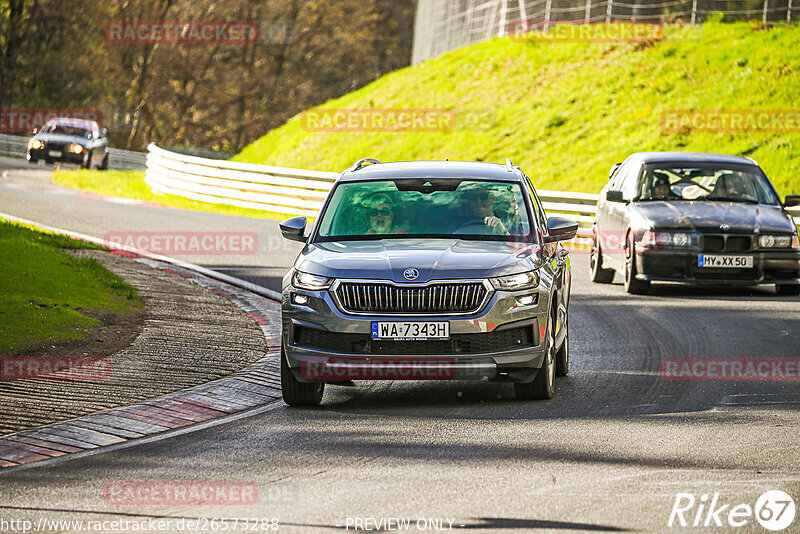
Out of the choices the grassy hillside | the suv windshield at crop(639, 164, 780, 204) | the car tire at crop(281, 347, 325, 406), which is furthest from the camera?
the grassy hillside

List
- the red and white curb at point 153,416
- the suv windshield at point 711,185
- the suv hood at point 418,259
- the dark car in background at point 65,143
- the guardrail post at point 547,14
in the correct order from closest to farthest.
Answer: the red and white curb at point 153,416 < the suv hood at point 418,259 < the suv windshield at point 711,185 < the dark car in background at point 65,143 < the guardrail post at point 547,14

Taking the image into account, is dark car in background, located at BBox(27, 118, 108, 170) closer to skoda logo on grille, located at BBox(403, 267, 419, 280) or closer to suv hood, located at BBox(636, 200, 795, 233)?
suv hood, located at BBox(636, 200, 795, 233)

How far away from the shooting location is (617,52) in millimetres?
41000

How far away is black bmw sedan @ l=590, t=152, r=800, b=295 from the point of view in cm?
1605

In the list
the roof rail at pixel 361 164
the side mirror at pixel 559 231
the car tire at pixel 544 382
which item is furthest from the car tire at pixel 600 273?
the car tire at pixel 544 382

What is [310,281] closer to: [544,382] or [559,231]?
[544,382]

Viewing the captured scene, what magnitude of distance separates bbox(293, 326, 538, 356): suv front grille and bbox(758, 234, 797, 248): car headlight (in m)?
7.79

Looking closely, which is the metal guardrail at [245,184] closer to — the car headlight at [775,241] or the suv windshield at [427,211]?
the car headlight at [775,241]

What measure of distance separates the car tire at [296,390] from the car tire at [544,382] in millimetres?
1463

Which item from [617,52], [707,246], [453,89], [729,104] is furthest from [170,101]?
[707,246]

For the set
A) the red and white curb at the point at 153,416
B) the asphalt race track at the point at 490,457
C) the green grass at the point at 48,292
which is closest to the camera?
the asphalt race track at the point at 490,457

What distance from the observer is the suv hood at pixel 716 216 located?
16094 mm

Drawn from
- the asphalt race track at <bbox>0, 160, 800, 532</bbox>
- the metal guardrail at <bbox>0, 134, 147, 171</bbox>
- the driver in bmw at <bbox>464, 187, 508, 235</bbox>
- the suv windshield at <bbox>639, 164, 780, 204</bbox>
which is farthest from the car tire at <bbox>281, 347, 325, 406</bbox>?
the metal guardrail at <bbox>0, 134, 147, 171</bbox>

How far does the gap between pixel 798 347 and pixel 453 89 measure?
33.0 metres
